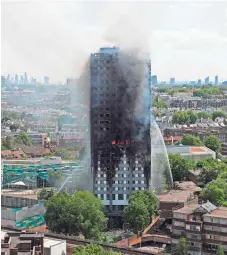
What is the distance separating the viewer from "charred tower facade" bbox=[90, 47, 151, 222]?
5.89 metres

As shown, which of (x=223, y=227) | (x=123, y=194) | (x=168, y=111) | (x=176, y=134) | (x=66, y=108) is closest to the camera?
(x=223, y=227)

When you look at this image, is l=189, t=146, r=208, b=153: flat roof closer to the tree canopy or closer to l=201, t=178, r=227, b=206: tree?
l=201, t=178, r=227, b=206: tree

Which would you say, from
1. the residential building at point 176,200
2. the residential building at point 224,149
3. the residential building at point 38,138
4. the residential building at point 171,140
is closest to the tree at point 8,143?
the residential building at point 38,138

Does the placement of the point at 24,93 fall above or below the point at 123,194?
above

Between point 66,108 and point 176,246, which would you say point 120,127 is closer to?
point 176,246

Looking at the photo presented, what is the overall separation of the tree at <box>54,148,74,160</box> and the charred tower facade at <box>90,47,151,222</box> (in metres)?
3.29

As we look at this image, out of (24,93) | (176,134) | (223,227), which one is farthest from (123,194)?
(24,93)

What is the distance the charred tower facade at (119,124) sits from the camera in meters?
5.89

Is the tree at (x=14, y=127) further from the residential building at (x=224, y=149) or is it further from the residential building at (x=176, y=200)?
the residential building at (x=176, y=200)

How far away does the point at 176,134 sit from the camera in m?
12.1

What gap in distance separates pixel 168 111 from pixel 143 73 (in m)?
10.5

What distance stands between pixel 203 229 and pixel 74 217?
1034mm

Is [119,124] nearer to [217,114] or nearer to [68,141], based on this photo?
[68,141]

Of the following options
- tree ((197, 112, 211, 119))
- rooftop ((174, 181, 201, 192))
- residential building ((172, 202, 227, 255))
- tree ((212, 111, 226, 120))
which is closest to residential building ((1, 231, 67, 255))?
residential building ((172, 202, 227, 255))
